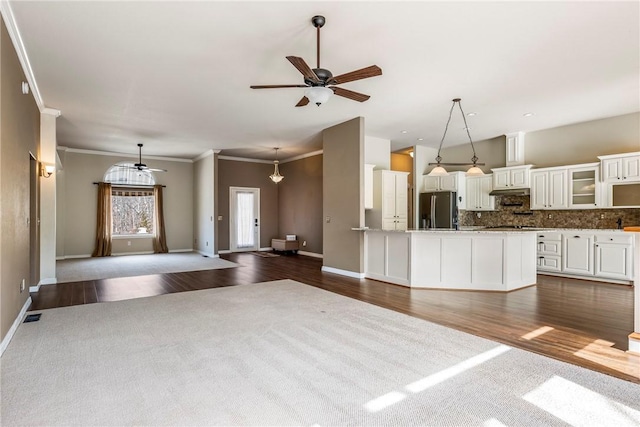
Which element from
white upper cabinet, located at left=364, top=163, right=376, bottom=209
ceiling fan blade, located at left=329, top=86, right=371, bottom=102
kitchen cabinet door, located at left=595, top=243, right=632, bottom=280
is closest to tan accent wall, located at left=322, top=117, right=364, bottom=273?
white upper cabinet, located at left=364, top=163, right=376, bottom=209

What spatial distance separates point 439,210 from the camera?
827cm

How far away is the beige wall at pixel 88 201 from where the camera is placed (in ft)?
30.5

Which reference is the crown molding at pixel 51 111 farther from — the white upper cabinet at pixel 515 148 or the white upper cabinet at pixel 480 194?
the white upper cabinet at pixel 515 148

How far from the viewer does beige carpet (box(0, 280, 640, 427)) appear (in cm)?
198

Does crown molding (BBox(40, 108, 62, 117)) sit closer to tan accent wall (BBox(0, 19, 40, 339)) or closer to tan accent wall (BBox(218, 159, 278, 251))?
tan accent wall (BBox(0, 19, 40, 339))

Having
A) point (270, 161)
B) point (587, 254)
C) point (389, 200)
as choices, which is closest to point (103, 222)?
point (270, 161)

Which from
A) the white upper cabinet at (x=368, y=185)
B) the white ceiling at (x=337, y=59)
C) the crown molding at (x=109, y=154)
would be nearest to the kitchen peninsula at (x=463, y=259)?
the white upper cabinet at (x=368, y=185)

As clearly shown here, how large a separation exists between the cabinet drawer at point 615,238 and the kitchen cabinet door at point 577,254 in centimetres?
14

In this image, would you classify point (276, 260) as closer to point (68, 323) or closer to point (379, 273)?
point (379, 273)

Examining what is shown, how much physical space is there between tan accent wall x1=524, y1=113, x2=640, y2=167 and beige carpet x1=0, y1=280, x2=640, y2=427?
5367 millimetres

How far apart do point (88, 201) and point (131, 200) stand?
1089mm

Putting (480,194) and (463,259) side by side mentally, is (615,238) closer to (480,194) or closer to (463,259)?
(480,194)

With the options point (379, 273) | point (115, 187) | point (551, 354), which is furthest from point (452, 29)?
point (115, 187)

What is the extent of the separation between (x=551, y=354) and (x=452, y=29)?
10.2ft
